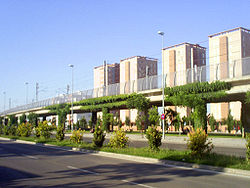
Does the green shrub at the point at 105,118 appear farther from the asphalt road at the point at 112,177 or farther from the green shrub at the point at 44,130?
the asphalt road at the point at 112,177

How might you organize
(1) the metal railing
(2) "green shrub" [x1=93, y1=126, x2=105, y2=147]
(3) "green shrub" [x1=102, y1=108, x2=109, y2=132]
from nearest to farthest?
(2) "green shrub" [x1=93, y1=126, x2=105, y2=147]
(1) the metal railing
(3) "green shrub" [x1=102, y1=108, x2=109, y2=132]

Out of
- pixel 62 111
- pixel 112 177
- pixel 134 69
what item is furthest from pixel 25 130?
pixel 134 69

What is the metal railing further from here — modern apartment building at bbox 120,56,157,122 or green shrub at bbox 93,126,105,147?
modern apartment building at bbox 120,56,157,122

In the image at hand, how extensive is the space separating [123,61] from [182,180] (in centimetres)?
9846

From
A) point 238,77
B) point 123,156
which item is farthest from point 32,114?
point 123,156

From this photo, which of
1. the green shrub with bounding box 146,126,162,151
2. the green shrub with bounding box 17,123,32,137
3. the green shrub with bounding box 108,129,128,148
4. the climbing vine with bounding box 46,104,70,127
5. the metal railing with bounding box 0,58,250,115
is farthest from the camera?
the climbing vine with bounding box 46,104,70,127

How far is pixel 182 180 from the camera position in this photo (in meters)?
9.71

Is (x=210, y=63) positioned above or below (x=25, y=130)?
above

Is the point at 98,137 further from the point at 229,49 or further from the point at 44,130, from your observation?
the point at 229,49

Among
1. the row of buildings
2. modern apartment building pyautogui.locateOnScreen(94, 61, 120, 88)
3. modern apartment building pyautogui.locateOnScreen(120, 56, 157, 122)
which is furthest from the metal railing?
modern apartment building pyautogui.locateOnScreen(94, 61, 120, 88)

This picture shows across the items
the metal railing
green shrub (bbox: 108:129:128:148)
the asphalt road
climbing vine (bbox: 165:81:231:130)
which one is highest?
the metal railing

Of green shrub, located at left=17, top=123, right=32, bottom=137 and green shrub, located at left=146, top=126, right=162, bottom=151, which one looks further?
green shrub, located at left=17, top=123, right=32, bottom=137

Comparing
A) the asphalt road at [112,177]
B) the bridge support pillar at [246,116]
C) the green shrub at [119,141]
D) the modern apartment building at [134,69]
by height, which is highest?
the modern apartment building at [134,69]

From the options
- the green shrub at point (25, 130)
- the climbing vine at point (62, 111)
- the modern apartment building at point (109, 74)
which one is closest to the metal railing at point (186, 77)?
the climbing vine at point (62, 111)
